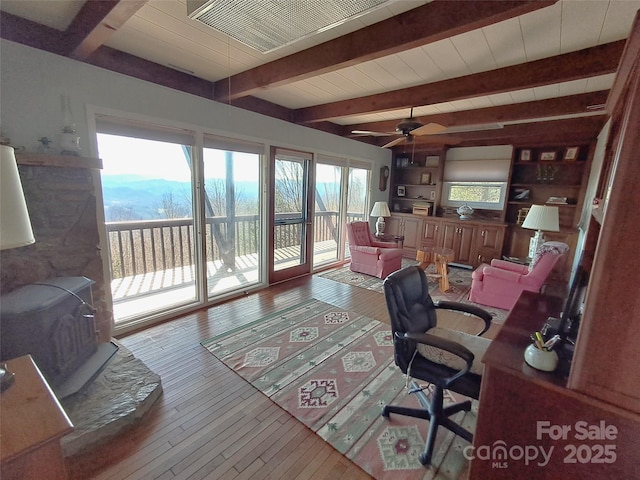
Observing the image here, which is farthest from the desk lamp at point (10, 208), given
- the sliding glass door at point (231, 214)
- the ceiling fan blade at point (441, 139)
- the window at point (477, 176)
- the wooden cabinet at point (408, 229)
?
the window at point (477, 176)

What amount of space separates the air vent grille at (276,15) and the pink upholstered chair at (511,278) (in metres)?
3.28

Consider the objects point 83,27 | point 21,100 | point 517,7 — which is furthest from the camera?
point 21,100

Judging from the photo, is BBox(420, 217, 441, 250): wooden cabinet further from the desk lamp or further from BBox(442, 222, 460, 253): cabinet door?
the desk lamp

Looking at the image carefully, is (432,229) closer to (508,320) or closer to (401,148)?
(401,148)

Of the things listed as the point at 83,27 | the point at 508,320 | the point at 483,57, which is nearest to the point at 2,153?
the point at 83,27

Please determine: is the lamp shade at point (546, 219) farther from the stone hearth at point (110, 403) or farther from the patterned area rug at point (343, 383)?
the stone hearth at point (110, 403)

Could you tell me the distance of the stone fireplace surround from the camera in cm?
167

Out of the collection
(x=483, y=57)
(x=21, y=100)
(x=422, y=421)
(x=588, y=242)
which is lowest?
(x=422, y=421)

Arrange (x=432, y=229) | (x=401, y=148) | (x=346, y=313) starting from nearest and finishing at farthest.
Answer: (x=346, y=313) < (x=432, y=229) < (x=401, y=148)

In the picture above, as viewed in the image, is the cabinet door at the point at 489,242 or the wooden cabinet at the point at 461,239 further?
the wooden cabinet at the point at 461,239

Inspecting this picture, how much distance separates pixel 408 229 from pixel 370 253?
1778mm

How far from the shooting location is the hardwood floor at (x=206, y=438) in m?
1.49

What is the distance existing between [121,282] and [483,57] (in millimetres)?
4422

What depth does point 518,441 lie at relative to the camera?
1104mm
